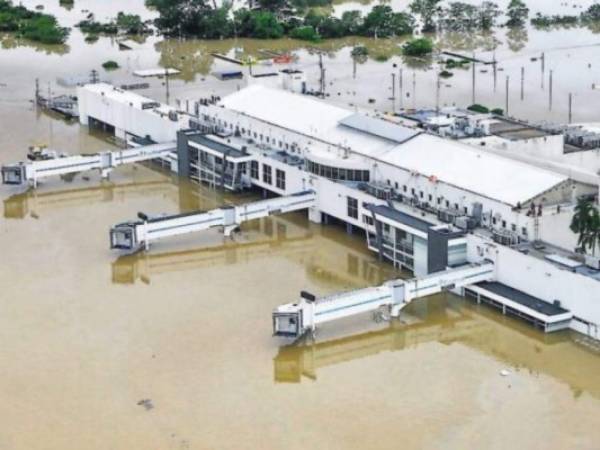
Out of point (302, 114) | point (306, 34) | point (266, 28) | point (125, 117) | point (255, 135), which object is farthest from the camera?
point (266, 28)

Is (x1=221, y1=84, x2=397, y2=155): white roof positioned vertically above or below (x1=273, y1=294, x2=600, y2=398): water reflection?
above

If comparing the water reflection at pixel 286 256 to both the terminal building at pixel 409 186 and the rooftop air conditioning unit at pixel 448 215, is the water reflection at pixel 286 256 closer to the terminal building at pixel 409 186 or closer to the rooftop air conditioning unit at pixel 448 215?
the terminal building at pixel 409 186

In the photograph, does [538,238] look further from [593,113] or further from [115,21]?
[115,21]

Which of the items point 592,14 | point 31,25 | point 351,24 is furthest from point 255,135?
point 592,14

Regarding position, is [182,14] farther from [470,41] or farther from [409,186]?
[409,186]

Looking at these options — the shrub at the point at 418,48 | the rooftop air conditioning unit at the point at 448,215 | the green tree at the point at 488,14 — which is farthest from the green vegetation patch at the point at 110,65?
the rooftop air conditioning unit at the point at 448,215

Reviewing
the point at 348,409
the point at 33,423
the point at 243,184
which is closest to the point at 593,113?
the point at 243,184

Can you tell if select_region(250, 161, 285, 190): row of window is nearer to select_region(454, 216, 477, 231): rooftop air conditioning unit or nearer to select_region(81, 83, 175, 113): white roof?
select_region(81, 83, 175, 113): white roof

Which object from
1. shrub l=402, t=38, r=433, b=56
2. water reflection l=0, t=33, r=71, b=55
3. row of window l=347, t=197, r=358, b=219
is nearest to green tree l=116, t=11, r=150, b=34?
water reflection l=0, t=33, r=71, b=55
